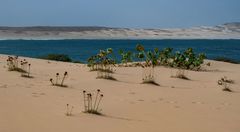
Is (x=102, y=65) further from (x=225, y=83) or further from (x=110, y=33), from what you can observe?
(x=110, y=33)

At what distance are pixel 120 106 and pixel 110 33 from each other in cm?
16712

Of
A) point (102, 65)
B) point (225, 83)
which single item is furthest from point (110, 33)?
point (225, 83)

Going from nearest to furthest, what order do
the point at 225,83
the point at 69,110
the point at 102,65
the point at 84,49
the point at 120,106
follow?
1. the point at 69,110
2. the point at 120,106
3. the point at 225,83
4. the point at 102,65
5. the point at 84,49

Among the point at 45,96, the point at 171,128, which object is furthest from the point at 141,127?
the point at 45,96

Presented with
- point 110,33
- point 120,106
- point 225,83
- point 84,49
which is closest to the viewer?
point 120,106

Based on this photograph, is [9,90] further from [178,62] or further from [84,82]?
[178,62]

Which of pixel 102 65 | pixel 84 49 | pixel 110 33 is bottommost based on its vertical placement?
pixel 84 49

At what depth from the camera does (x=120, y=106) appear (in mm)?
10320

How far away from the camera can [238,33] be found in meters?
190

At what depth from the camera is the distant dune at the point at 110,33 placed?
6594 inches

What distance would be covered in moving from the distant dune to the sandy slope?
485ft

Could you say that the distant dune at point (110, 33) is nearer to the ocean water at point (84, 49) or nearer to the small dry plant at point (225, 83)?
the ocean water at point (84, 49)

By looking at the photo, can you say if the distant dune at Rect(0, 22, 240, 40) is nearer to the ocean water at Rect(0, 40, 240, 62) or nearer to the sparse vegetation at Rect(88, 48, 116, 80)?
the ocean water at Rect(0, 40, 240, 62)

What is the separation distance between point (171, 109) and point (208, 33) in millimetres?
185877
